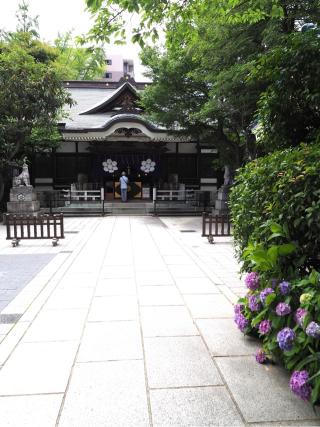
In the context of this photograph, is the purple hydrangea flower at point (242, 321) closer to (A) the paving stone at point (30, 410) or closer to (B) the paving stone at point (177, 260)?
(A) the paving stone at point (30, 410)

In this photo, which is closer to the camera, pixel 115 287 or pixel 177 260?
pixel 115 287

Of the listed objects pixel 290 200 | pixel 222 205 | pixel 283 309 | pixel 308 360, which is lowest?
pixel 308 360

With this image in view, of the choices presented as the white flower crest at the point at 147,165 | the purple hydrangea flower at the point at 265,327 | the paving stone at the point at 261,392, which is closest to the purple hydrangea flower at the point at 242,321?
the paving stone at the point at 261,392

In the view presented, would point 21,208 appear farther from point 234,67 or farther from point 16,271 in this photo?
point 234,67

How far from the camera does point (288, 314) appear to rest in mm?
2895

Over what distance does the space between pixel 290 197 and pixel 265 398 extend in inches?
61.7

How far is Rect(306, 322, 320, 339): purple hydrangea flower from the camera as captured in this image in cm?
246

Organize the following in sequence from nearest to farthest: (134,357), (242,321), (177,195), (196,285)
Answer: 1. (134,357)
2. (242,321)
3. (196,285)
4. (177,195)

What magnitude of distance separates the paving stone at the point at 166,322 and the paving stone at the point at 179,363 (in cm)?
16

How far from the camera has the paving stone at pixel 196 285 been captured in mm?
5598

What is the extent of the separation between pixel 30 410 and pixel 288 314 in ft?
6.78

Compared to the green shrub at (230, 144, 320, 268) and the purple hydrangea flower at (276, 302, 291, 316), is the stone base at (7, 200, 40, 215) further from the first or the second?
the purple hydrangea flower at (276, 302, 291, 316)

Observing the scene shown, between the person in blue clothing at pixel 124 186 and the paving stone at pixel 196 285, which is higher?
the person in blue clothing at pixel 124 186

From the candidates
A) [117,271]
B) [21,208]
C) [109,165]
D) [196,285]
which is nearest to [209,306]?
[196,285]
